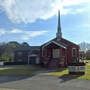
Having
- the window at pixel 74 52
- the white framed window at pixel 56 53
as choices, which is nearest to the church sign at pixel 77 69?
the white framed window at pixel 56 53

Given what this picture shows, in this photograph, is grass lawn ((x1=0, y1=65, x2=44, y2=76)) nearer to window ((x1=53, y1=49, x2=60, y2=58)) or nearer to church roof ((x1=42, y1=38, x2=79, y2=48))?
window ((x1=53, y1=49, x2=60, y2=58))

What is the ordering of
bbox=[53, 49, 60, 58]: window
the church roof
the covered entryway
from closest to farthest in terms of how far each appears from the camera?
bbox=[53, 49, 60, 58]: window
the church roof
the covered entryway

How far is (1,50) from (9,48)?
4399mm

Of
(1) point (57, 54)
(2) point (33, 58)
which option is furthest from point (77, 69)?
(2) point (33, 58)

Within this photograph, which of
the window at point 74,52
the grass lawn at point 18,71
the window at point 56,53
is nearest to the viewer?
the grass lawn at point 18,71

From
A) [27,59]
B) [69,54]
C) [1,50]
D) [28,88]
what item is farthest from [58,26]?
[28,88]

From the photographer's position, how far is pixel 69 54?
151 ft

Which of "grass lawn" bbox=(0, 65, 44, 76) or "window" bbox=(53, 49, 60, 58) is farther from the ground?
"window" bbox=(53, 49, 60, 58)

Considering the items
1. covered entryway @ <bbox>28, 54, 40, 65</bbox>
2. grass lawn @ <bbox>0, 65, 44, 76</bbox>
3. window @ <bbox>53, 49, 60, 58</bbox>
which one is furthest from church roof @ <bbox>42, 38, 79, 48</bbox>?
covered entryway @ <bbox>28, 54, 40, 65</bbox>

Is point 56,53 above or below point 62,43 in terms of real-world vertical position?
below

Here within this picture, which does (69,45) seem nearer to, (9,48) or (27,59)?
(27,59)

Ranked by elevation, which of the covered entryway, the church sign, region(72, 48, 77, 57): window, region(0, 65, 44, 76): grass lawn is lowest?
region(0, 65, 44, 76): grass lawn

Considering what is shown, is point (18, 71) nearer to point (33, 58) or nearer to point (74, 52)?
point (74, 52)

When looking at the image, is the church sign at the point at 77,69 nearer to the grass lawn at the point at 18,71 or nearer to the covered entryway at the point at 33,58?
the grass lawn at the point at 18,71
